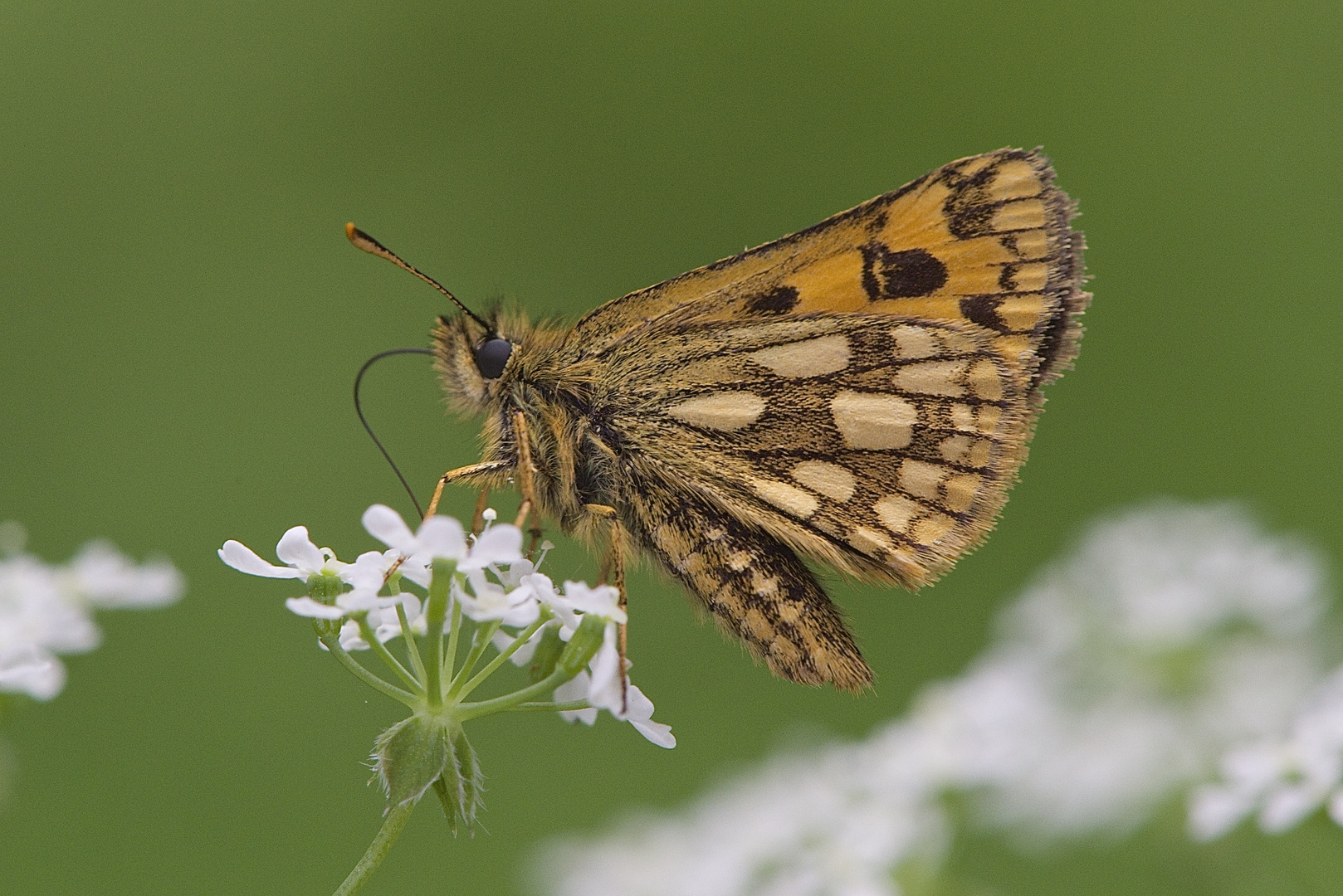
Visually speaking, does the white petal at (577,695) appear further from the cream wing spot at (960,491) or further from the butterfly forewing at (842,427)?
the cream wing spot at (960,491)

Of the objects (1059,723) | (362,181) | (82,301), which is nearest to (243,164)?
(362,181)

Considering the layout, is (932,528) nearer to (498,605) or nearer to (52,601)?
(498,605)

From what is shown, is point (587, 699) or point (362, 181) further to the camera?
point (362, 181)

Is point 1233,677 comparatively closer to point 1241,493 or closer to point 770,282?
point 770,282

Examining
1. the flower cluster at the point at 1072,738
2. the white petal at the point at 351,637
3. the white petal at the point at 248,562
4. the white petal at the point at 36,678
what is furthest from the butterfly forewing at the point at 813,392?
the white petal at the point at 36,678

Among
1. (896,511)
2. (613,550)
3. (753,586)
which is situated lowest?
(613,550)

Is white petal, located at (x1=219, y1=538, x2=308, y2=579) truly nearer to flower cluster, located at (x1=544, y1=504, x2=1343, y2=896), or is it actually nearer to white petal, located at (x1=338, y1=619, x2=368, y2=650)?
white petal, located at (x1=338, y1=619, x2=368, y2=650)

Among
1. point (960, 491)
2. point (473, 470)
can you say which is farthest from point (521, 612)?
point (960, 491)
